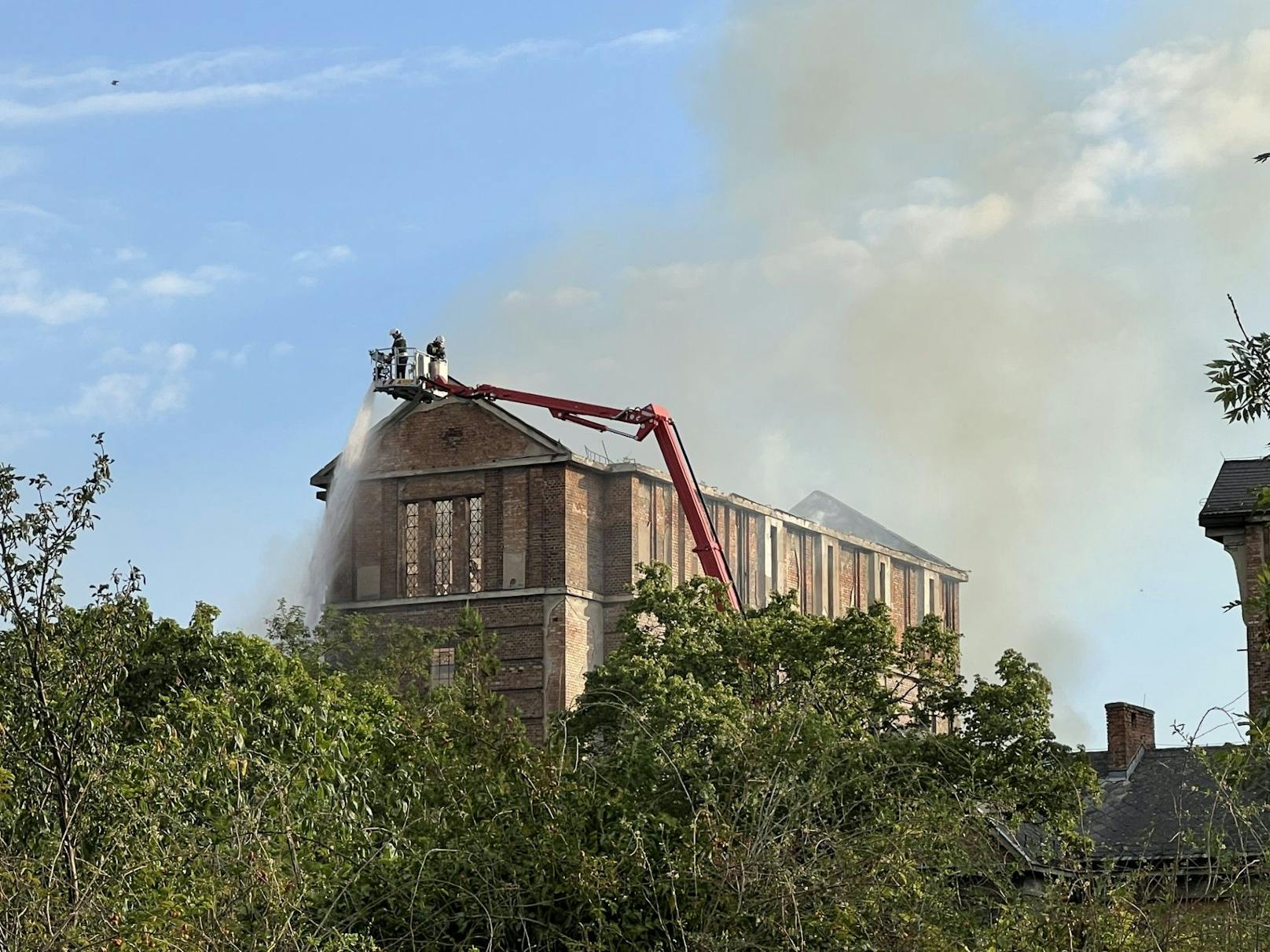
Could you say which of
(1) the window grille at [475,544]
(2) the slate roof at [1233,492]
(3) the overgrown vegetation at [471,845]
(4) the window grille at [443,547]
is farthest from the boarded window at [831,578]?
(3) the overgrown vegetation at [471,845]

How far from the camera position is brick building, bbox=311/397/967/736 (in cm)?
4684

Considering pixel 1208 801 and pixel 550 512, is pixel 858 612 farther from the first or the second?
pixel 550 512

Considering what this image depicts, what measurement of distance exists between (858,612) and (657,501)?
18.6 m

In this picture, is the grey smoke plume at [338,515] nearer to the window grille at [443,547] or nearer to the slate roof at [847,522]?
the window grille at [443,547]

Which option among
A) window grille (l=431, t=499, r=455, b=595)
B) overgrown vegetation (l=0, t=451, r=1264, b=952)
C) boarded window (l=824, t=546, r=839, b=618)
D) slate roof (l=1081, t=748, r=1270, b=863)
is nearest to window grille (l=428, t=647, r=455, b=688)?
window grille (l=431, t=499, r=455, b=595)

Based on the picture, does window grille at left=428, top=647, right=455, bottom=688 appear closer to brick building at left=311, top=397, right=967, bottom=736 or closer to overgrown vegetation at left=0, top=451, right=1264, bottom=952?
brick building at left=311, top=397, right=967, bottom=736

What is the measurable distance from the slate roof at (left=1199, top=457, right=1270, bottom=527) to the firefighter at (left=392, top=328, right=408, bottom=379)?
75.2 ft

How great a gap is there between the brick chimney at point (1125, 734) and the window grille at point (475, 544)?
59.2ft

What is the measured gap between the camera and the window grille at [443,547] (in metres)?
48.3

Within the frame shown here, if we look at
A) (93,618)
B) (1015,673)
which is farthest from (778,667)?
(93,618)

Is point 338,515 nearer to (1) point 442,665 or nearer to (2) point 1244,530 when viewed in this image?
(1) point 442,665

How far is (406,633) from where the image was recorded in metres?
45.6

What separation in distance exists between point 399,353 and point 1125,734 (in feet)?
69.8

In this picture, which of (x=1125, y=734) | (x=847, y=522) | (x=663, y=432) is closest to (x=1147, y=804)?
(x=1125, y=734)
